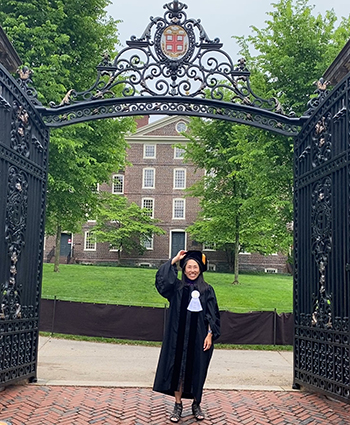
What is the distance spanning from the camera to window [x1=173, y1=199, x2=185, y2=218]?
38.3 metres

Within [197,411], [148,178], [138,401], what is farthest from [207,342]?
[148,178]

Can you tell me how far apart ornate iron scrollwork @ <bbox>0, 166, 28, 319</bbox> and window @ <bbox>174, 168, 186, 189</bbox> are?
107 ft

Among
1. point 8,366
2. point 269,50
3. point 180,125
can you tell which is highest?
point 180,125

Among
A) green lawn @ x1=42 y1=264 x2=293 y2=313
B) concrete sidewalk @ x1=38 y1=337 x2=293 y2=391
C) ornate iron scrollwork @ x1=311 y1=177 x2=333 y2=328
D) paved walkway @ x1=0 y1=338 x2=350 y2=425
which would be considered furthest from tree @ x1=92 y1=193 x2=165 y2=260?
ornate iron scrollwork @ x1=311 y1=177 x2=333 y2=328

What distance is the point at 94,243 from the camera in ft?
123

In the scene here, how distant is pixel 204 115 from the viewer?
267 inches

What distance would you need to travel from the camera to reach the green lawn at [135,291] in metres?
15.5

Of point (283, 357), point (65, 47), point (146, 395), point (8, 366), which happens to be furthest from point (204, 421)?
point (65, 47)

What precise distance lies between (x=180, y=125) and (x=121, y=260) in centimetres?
1295

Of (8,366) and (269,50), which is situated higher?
(269,50)

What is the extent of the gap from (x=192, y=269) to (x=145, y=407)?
185 cm

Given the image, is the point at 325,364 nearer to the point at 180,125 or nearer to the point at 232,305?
the point at 232,305

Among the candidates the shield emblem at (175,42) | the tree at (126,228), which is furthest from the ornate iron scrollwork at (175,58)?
the tree at (126,228)

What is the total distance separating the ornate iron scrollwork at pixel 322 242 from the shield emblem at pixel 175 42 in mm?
2913
